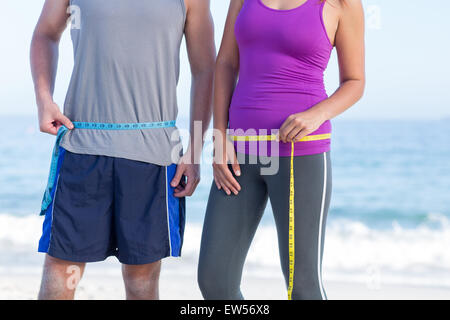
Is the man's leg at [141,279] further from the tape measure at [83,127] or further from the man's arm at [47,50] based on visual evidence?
the man's arm at [47,50]

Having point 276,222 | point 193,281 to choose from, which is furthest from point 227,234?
point 193,281

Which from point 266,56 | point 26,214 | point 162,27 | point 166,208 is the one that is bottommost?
point 26,214

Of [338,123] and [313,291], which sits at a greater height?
[338,123]

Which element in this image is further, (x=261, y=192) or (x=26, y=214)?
(x=26, y=214)

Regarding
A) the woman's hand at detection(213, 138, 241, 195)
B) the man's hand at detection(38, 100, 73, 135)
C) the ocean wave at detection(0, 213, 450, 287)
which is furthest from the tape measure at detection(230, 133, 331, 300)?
the ocean wave at detection(0, 213, 450, 287)

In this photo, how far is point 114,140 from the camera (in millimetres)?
2348

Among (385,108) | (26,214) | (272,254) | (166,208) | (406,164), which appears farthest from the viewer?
(385,108)

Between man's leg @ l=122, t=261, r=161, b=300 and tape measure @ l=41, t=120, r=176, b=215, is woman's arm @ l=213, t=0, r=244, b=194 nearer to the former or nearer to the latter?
tape measure @ l=41, t=120, r=176, b=215

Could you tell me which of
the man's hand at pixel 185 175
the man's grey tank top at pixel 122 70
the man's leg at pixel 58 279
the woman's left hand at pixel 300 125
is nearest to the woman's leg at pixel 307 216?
the woman's left hand at pixel 300 125

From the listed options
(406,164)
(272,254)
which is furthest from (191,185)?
(406,164)

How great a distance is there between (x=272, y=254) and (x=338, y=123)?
16.3m

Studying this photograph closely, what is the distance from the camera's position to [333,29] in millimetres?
2098

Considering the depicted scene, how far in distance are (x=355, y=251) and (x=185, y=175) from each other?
631 cm

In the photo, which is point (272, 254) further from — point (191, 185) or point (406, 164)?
point (406, 164)
